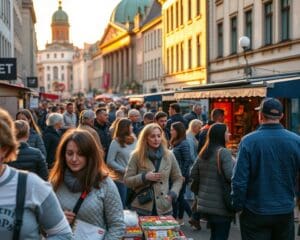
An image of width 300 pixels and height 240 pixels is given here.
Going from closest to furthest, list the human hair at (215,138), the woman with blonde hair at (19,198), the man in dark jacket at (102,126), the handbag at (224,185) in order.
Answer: the woman with blonde hair at (19,198), the handbag at (224,185), the human hair at (215,138), the man in dark jacket at (102,126)

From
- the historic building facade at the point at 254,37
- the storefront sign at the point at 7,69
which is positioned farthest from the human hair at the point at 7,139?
the historic building facade at the point at 254,37

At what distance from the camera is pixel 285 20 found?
81.3 feet

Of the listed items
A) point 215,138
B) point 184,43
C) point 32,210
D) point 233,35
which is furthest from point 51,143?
point 184,43

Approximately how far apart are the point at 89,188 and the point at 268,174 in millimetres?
2019

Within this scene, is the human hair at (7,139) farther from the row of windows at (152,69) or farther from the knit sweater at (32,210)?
the row of windows at (152,69)

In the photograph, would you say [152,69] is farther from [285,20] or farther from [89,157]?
[89,157]

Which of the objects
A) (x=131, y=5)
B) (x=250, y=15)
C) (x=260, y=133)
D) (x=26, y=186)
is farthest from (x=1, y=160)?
(x=131, y=5)

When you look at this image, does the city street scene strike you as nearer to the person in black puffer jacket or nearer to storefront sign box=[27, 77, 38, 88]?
the person in black puffer jacket

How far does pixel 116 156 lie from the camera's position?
8.94 m

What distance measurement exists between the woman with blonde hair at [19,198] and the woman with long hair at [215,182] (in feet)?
13.6

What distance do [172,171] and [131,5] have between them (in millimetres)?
117790

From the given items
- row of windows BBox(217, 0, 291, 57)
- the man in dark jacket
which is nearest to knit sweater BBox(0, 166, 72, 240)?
the man in dark jacket

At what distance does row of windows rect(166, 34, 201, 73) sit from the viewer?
4050cm

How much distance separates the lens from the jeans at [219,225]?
7.23 metres
